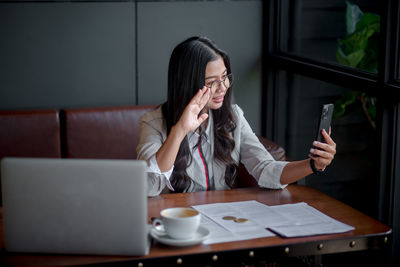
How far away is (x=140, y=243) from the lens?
4.94 ft

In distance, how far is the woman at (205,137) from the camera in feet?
7.25

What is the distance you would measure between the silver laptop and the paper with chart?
27 cm

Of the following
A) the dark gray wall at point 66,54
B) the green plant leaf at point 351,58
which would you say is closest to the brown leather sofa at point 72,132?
the dark gray wall at point 66,54

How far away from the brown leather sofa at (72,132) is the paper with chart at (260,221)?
115 centimetres

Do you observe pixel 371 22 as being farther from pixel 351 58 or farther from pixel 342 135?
pixel 342 135

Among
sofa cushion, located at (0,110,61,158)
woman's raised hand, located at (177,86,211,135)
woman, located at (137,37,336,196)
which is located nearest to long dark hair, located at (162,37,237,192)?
woman, located at (137,37,336,196)

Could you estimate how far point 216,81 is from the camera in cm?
237

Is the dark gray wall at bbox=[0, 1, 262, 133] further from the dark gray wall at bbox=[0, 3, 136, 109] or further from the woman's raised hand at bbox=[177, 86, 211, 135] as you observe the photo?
the woman's raised hand at bbox=[177, 86, 211, 135]

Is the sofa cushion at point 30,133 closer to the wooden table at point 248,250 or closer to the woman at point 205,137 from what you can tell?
the woman at point 205,137

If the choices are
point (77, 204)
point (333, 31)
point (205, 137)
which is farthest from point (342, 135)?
point (77, 204)

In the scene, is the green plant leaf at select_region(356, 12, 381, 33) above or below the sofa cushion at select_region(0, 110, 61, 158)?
above

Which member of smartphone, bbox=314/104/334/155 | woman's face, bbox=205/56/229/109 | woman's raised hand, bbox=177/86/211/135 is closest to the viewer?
smartphone, bbox=314/104/334/155

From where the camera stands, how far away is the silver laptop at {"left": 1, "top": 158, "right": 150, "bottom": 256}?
1.47 metres

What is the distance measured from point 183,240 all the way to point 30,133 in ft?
6.13
